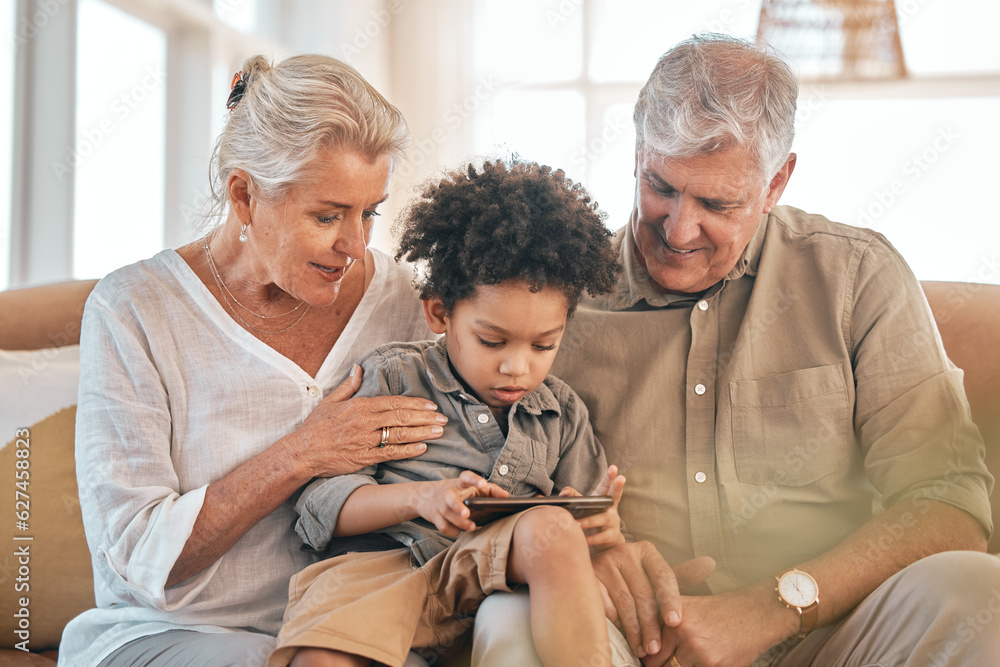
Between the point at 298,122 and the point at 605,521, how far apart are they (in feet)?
2.90

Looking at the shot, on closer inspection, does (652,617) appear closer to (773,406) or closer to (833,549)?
(833,549)

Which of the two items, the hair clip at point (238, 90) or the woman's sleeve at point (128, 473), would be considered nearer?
the woman's sleeve at point (128, 473)

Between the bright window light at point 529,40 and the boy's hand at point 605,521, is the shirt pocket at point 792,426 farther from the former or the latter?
the bright window light at point 529,40

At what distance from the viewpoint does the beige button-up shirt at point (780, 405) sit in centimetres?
147

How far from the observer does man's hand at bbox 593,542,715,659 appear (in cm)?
126

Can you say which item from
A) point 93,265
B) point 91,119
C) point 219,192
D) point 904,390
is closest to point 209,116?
point 91,119

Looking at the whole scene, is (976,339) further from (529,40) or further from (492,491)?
(529,40)

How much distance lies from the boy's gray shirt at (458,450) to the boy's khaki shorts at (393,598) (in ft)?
0.27

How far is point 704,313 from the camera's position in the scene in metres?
1.65
